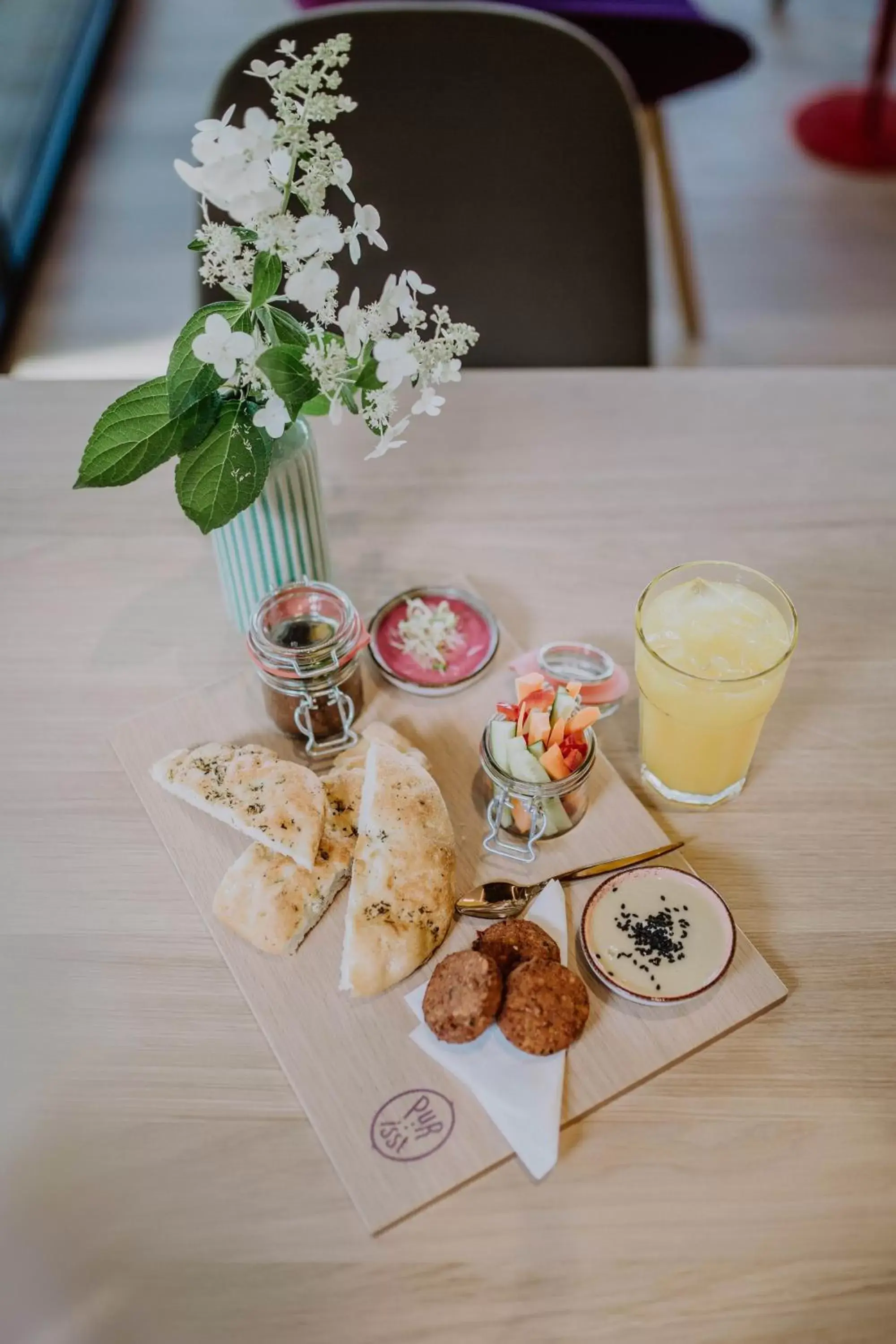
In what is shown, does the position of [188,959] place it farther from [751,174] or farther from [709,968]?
[751,174]

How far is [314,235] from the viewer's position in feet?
3.12

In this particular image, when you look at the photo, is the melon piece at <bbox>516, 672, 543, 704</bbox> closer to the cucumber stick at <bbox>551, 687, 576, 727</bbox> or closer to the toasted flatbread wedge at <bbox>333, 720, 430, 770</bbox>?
the cucumber stick at <bbox>551, 687, 576, 727</bbox>

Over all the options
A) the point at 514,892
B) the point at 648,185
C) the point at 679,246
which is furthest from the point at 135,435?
the point at 648,185

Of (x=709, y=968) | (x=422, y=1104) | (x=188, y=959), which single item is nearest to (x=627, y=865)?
(x=709, y=968)

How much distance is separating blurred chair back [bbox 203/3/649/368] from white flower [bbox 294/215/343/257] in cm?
75

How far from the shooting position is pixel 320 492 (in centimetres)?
120

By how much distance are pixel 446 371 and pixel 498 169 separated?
0.85 m

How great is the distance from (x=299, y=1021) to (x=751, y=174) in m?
Result: 3.25

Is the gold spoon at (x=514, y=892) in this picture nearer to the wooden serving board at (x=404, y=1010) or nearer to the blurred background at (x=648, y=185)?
the wooden serving board at (x=404, y=1010)

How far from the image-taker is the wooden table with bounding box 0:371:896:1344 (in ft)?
2.80

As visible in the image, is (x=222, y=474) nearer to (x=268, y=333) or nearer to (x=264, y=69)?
(x=268, y=333)

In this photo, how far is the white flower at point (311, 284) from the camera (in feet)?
3.10

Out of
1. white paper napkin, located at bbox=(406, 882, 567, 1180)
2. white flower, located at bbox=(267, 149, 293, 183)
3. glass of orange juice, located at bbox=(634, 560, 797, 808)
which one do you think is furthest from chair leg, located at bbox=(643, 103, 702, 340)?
white paper napkin, located at bbox=(406, 882, 567, 1180)

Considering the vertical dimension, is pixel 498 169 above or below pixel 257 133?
below
